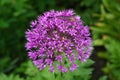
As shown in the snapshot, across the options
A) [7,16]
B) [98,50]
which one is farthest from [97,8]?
[7,16]

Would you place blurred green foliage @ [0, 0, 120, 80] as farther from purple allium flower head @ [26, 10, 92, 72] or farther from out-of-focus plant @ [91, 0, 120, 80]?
purple allium flower head @ [26, 10, 92, 72]

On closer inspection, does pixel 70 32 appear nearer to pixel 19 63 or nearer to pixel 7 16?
pixel 7 16

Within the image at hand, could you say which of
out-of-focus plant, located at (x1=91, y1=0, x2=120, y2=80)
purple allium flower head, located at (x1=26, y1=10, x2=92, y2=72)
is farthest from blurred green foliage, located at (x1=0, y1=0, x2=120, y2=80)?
purple allium flower head, located at (x1=26, y1=10, x2=92, y2=72)

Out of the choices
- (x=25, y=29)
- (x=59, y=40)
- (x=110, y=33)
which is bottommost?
(x=59, y=40)

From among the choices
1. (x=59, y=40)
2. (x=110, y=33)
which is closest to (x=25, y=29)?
(x=110, y=33)

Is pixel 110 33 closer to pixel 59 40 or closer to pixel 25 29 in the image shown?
pixel 25 29

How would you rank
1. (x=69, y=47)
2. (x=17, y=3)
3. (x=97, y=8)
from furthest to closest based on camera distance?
1. (x=97, y=8)
2. (x=17, y=3)
3. (x=69, y=47)
